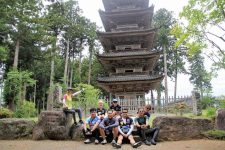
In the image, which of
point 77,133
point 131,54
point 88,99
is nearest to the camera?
point 77,133

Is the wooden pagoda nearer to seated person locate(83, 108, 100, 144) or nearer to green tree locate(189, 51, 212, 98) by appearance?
seated person locate(83, 108, 100, 144)

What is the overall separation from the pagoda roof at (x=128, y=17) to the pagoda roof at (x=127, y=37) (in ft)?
6.04

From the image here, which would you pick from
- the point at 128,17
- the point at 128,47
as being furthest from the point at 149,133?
the point at 128,17

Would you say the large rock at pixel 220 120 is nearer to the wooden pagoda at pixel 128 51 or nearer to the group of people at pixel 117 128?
the group of people at pixel 117 128

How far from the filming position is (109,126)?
905 cm

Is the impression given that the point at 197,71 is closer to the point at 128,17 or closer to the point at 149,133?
the point at 128,17

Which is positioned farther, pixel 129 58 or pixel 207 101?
pixel 129 58

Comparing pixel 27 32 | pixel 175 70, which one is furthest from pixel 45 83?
pixel 175 70

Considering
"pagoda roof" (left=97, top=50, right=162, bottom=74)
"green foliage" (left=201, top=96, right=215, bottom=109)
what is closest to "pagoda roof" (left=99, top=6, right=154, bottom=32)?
"pagoda roof" (left=97, top=50, right=162, bottom=74)

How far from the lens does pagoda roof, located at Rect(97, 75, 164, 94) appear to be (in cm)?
2230

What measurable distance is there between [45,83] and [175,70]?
74.1 ft

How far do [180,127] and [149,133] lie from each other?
141 centimetres

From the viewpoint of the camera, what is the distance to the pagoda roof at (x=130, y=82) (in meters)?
22.3

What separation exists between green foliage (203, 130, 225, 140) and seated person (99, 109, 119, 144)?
3657mm
